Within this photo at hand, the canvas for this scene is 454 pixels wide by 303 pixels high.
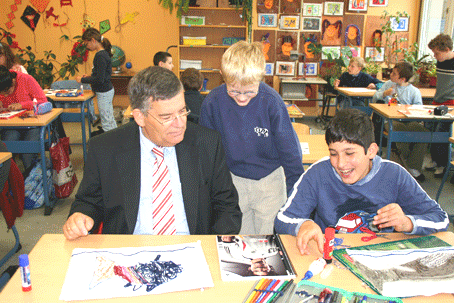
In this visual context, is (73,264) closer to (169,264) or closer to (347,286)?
(169,264)

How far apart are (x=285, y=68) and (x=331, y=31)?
108cm

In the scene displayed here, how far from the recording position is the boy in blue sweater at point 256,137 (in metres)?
1.91

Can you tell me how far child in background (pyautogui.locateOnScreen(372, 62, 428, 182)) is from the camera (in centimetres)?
445

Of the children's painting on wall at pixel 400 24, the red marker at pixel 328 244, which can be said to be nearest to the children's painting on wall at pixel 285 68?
the children's painting on wall at pixel 400 24

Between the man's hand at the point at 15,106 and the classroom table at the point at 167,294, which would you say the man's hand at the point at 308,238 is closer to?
the classroom table at the point at 167,294

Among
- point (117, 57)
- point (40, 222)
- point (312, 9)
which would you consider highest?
point (312, 9)

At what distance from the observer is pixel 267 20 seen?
7.29 metres

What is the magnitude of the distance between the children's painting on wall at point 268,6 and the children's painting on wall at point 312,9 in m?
0.52

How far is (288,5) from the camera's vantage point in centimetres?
722

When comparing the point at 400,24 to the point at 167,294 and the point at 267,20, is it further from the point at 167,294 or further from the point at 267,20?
the point at 167,294

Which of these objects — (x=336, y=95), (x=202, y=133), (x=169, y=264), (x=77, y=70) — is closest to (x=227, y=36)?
(x=336, y=95)

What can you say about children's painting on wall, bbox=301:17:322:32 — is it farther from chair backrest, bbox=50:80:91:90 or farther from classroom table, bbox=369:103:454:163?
chair backrest, bbox=50:80:91:90

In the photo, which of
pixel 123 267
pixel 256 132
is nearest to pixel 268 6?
pixel 256 132

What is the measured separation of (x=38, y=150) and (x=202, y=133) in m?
2.46
